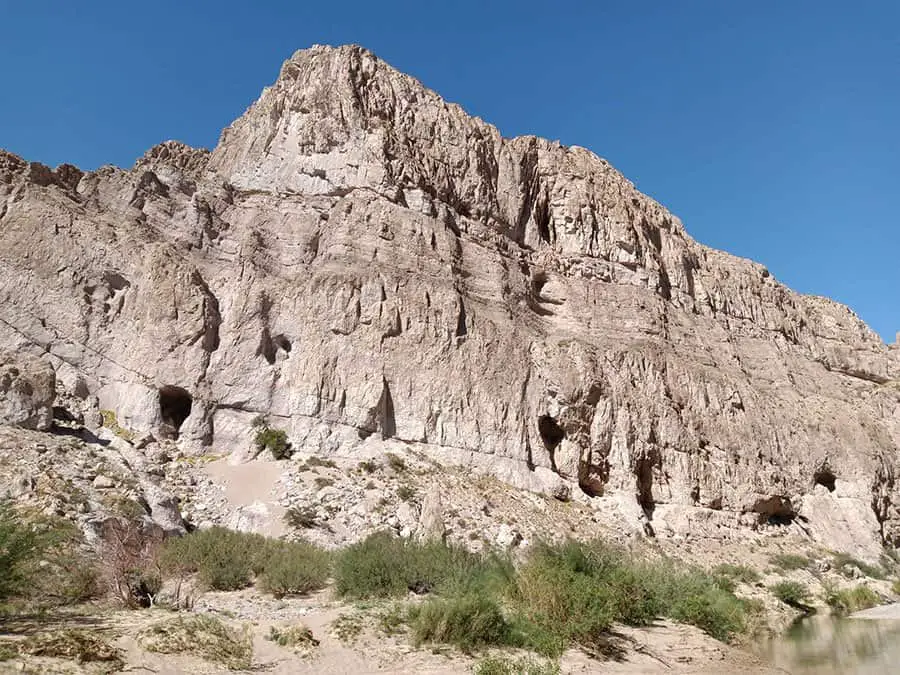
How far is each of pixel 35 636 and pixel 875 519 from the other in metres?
38.7

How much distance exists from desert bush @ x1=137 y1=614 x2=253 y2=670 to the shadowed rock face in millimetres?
16363

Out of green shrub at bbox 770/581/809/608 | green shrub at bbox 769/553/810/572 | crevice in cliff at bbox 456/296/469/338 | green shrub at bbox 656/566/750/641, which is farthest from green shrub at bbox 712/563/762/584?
crevice in cliff at bbox 456/296/469/338

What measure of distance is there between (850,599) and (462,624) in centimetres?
1956

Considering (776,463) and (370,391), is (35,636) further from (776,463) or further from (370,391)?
(776,463)

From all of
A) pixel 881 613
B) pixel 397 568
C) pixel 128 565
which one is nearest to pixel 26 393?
pixel 128 565

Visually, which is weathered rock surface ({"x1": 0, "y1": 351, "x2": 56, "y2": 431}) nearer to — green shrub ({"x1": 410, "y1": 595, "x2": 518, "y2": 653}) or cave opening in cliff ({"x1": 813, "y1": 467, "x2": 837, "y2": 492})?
green shrub ({"x1": 410, "y1": 595, "x2": 518, "y2": 653})

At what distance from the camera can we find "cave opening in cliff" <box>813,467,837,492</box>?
1406 inches

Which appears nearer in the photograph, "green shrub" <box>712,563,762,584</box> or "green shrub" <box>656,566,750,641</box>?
"green shrub" <box>656,566,750,641</box>

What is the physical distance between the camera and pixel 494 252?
35594 mm

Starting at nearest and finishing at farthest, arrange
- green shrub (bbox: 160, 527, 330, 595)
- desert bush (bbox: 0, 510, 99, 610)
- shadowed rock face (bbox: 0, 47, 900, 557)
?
1. desert bush (bbox: 0, 510, 99, 610)
2. green shrub (bbox: 160, 527, 330, 595)
3. shadowed rock face (bbox: 0, 47, 900, 557)

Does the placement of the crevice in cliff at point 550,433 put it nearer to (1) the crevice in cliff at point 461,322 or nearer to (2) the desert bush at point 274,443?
(1) the crevice in cliff at point 461,322

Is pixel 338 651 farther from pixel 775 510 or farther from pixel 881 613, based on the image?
pixel 775 510

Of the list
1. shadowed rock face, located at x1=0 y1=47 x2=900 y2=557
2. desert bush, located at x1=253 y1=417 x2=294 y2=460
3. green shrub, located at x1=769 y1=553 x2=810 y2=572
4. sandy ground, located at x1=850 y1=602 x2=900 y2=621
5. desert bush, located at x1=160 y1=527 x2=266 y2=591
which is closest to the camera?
desert bush, located at x1=160 y1=527 x2=266 y2=591

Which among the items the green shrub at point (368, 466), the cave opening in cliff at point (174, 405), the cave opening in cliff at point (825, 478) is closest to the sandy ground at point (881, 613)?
the cave opening in cliff at point (825, 478)
